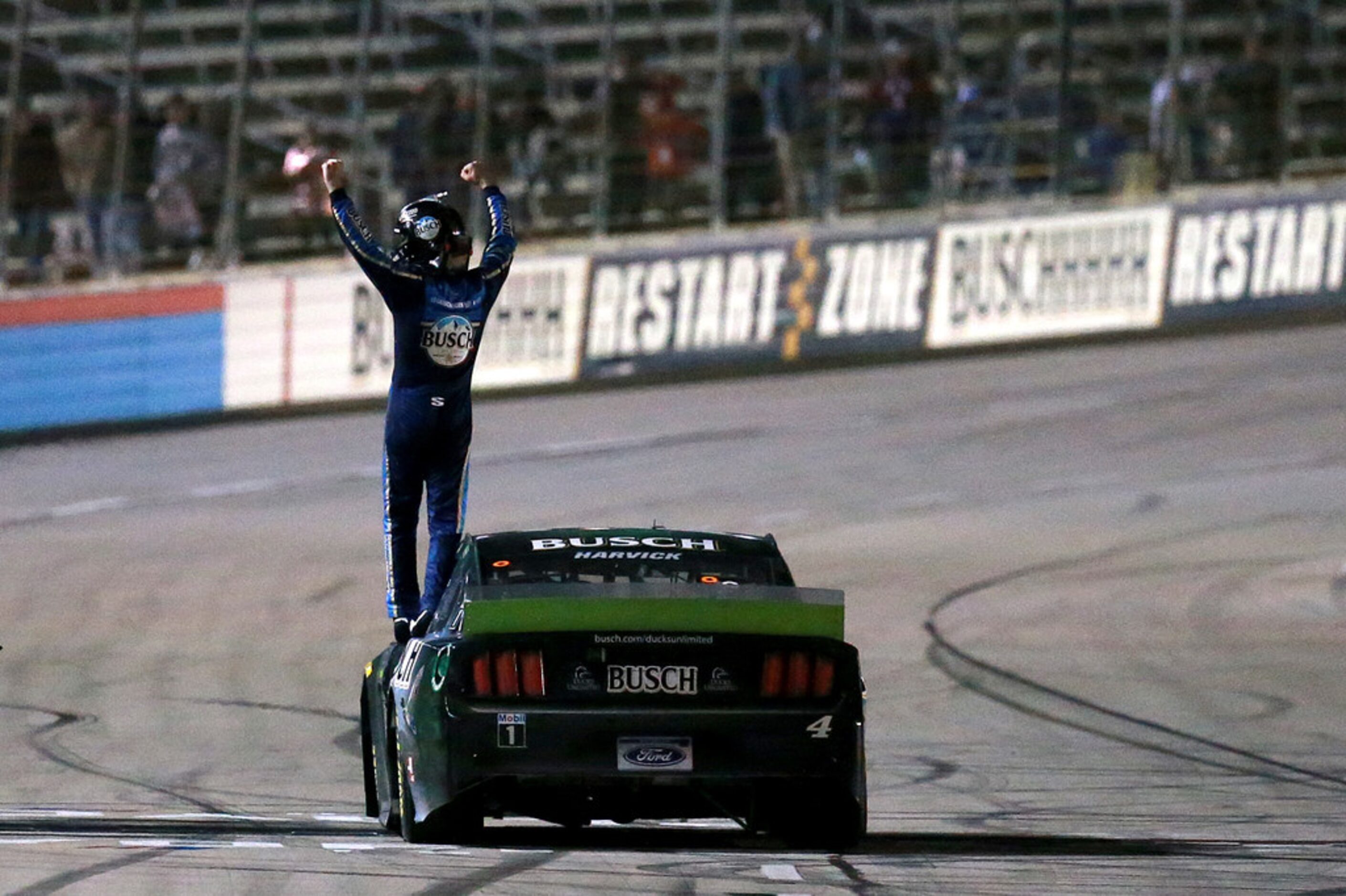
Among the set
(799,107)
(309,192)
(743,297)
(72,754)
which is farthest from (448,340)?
(799,107)

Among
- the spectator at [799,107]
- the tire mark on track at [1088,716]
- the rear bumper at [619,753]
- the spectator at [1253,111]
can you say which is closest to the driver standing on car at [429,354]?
the rear bumper at [619,753]

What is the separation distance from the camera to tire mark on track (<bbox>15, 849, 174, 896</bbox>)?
5.73 metres

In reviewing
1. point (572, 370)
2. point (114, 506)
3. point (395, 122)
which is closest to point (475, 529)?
point (114, 506)

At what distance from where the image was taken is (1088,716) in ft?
33.1

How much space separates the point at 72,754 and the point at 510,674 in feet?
10.4

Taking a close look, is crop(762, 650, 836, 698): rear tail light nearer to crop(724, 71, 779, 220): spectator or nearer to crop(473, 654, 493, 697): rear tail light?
crop(473, 654, 493, 697): rear tail light

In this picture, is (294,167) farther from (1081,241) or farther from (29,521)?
(1081,241)

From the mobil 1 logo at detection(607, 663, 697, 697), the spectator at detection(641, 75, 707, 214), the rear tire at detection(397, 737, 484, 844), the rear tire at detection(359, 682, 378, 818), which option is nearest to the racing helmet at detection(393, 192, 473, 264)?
the rear tire at detection(359, 682, 378, 818)

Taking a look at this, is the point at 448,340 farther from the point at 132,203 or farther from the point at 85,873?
the point at 132,203

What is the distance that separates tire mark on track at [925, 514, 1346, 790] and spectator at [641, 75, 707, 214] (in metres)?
8.86

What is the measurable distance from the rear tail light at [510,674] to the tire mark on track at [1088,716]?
3.11 m

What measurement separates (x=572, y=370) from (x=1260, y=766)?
43.1 ft

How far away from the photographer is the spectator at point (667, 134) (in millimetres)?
22031

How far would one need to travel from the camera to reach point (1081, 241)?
2170 cm
